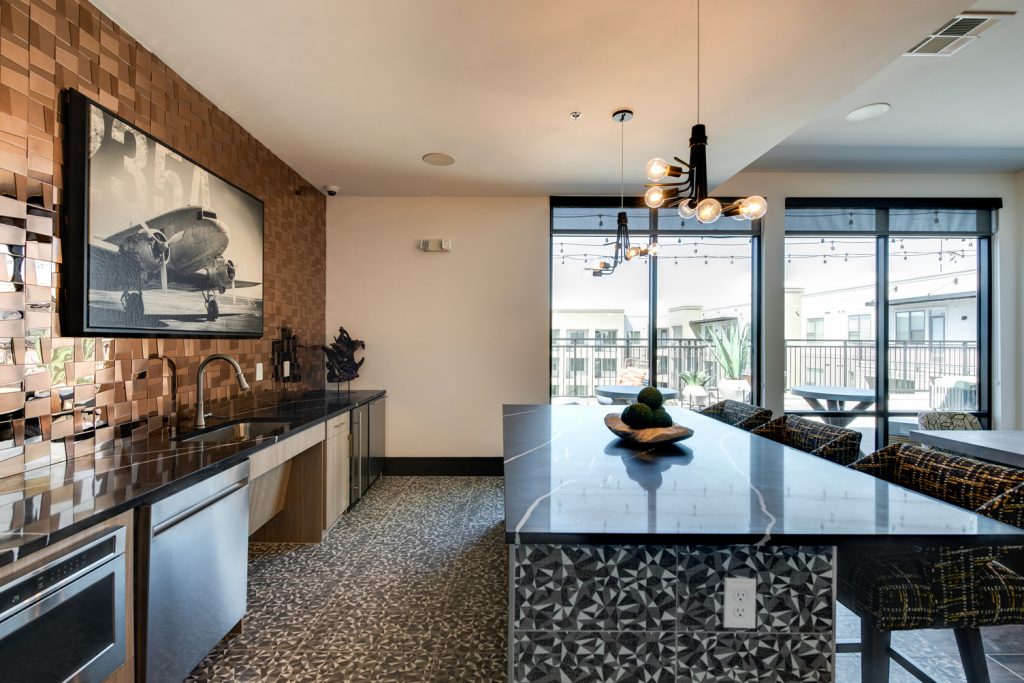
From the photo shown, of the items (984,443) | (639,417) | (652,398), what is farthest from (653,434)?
(984,443)

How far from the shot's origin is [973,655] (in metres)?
1.41

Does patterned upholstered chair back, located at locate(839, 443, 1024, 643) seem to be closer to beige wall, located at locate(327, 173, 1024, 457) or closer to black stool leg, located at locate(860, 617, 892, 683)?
black stool leg, located at locate(860, 617, 892, 683)

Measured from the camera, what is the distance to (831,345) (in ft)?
15.9

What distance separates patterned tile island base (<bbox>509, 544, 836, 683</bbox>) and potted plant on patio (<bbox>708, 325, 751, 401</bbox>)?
399cm

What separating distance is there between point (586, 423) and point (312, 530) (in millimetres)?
1949

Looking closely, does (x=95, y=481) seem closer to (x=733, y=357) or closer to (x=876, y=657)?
(x=876, y=657)

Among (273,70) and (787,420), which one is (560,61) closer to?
(273,70)

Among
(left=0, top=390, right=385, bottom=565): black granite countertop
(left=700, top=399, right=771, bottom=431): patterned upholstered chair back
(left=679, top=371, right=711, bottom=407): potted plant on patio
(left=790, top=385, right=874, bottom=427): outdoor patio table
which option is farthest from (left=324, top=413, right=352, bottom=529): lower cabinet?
(left=790, top=385, right=874, bottom=427): outdoor patio table

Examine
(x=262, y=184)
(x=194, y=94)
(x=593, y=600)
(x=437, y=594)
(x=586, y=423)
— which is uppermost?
(x=194, y=94)

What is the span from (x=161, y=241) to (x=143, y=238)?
0.11 meters

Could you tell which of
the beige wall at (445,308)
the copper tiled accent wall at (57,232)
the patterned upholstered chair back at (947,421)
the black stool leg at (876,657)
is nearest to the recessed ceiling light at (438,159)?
the beige wall at (445,308)

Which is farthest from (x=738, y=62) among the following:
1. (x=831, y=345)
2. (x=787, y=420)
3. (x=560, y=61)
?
(x=831, y=345)

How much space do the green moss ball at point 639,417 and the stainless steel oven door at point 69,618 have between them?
191 centimetres

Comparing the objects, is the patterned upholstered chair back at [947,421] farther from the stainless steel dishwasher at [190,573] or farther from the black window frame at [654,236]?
the stainless steel dishwasher at [190,573]
